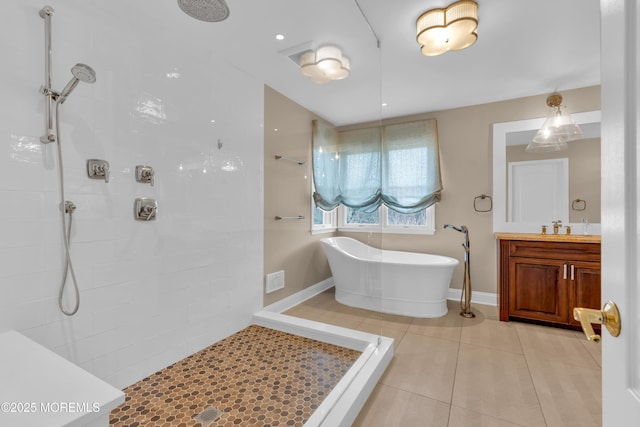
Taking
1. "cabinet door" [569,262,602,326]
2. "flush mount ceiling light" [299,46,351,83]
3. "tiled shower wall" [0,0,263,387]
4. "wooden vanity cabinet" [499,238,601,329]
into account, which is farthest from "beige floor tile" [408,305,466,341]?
"flush mount ceiling light" [299,46,351,83]

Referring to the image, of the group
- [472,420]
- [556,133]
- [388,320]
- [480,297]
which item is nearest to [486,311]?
[480,297]

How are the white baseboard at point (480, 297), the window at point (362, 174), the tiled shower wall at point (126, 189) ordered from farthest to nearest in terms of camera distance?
the white baseboard at point (480, 297) → the window at point (362, 174) → the tiled shower wall at point (126, 189)

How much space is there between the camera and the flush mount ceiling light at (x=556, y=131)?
9.61 feet

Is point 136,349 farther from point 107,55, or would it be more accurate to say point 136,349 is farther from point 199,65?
point 199,65

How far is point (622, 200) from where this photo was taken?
548mm

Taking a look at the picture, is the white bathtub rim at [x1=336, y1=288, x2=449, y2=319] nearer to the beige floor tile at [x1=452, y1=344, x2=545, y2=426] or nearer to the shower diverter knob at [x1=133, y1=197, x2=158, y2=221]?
the beige floor tile at [x1=452, y1=344, x2=545, y2=426]

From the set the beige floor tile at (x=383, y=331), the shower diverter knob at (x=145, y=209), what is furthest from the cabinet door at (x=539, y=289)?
the shower diverter knob at (x=145, y=209)

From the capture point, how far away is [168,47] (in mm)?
1957

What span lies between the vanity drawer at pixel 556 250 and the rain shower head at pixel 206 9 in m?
3.09

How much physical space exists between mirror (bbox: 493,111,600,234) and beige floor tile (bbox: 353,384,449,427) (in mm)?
2375

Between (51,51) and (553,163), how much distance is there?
13.4 feet

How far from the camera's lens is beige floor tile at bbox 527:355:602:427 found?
1.52 m

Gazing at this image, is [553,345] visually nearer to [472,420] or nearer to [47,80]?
[472,420]

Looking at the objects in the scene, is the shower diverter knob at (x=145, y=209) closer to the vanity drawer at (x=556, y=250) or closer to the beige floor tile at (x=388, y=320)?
the beige floor tile at (x=388, y=320)
